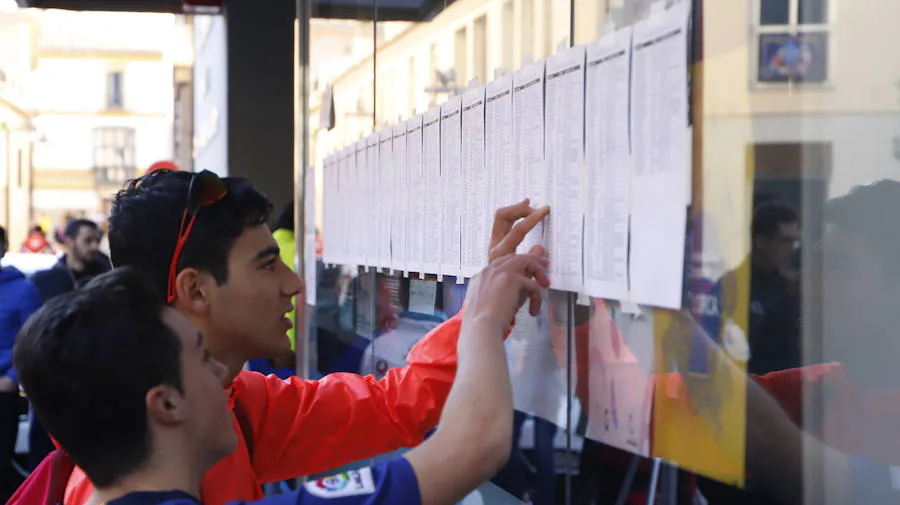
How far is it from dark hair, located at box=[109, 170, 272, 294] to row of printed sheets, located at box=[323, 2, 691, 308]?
472 millimetres

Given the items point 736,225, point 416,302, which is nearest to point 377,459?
point 416,302

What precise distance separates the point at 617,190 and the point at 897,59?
553 mm

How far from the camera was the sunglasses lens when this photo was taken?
202 centimetres

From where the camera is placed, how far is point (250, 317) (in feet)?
6.71

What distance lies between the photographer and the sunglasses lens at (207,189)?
202 cm

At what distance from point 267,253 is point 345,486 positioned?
0.80 meters

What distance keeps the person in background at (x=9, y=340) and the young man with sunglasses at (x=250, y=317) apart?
3555 mm

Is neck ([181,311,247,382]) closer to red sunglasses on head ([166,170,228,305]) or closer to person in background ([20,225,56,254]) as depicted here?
red sunglasses on head ([166,170,228,305])

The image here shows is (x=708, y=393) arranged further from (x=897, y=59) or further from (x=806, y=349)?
(x=897, y=59)

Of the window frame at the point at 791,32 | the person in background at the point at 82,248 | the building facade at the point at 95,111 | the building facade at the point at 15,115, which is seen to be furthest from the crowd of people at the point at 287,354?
the building facade at the point at 95,111

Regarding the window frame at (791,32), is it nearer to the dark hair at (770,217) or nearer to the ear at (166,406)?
the dark hair at (770,217)

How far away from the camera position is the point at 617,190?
5.44 feet

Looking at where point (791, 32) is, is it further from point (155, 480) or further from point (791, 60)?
point (155, 480)

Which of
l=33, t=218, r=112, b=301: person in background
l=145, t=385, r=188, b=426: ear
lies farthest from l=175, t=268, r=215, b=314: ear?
l=33, t=218, r=112, b=301: person in background
